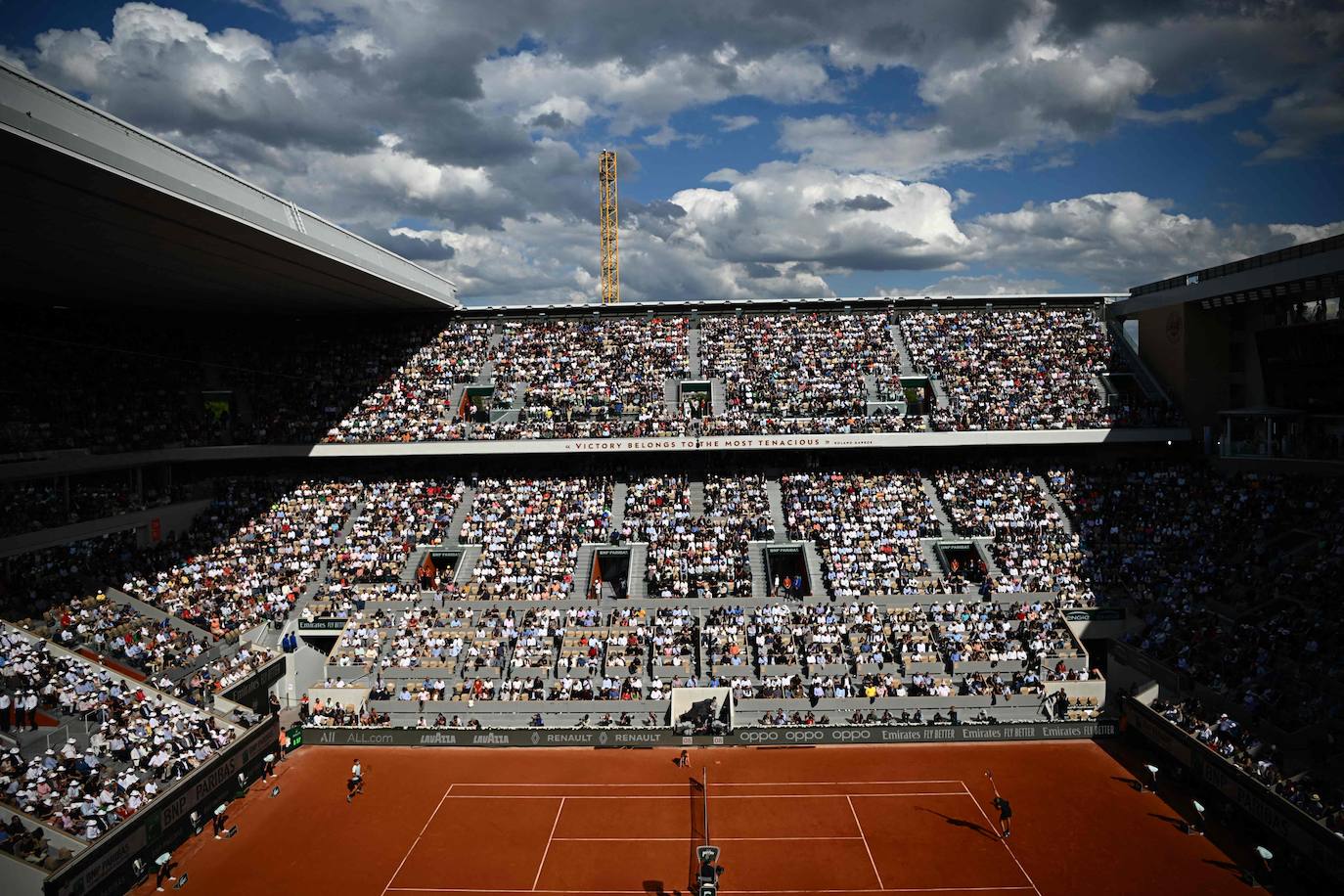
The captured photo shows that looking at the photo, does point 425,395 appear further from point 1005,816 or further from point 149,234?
point 1005,816

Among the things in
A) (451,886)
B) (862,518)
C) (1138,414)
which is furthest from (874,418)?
(451,886)

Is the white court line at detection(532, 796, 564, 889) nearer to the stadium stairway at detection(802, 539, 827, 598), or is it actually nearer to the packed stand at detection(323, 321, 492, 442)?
the stadium stairway at detection(802, 539, 827, 598)

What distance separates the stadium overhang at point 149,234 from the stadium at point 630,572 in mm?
182

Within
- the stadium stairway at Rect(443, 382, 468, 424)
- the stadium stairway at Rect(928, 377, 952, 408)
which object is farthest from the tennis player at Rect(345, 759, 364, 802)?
the stadium stairway at Rect(928, 377, 952, 408)

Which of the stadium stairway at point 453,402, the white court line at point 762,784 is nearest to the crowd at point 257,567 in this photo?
the stadium stairway at point 453,402

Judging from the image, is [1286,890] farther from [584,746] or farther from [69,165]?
[69,165]

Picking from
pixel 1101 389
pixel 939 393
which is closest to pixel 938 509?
pixel 939 393

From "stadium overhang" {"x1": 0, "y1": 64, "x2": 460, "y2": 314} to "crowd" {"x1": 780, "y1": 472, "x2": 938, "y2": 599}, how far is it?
67.8 ft

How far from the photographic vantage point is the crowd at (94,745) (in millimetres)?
20156

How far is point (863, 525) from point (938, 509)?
3.76m

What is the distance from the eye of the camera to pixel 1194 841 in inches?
826

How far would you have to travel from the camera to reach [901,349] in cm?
4631

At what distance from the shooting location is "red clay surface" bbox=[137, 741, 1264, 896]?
781 inches

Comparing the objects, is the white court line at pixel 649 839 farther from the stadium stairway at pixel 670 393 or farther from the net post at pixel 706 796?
the stadium stairway at pixel 670 393
